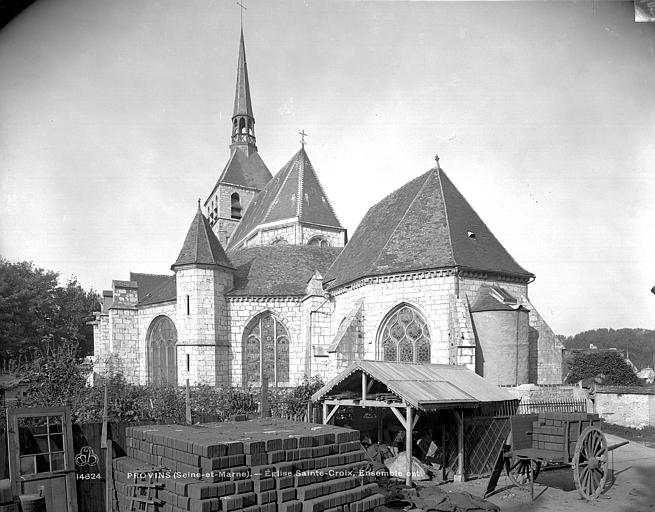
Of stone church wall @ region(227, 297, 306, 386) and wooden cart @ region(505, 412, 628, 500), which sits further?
stone church wall @ region(227, 297, 306, 386)

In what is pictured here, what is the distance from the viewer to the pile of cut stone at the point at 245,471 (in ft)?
18.9

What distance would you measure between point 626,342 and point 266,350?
65.3 meters

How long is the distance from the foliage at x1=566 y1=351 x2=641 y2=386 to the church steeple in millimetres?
32482

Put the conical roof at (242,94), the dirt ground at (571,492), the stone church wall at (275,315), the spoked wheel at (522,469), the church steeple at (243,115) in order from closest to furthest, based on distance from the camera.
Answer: the dirt ground at (571,492) → the spoked wheel at (522,469) → the stone church wall at (275,315) → the church steeple at (243,115) → the conical roof at (242,94)

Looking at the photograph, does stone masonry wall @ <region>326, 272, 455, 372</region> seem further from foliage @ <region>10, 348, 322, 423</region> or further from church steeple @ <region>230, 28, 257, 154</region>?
church steeple @ <region>230, 28, 257, 154</region>

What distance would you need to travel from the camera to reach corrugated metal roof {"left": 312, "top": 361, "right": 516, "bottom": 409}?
10.4m

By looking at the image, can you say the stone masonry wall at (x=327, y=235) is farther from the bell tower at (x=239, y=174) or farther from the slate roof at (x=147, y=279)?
the slate roof at (x=147, y=279)

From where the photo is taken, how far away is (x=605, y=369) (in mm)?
27844

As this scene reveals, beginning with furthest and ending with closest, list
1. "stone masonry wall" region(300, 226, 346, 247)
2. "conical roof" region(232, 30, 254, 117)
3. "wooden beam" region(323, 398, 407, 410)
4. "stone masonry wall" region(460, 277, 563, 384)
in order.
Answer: "conical roof" region(232, 30, 254, 117)
"stone masonry wall" region(300, 226, 346, 247)
"stone masonry wall" region(460, 277, 563, 384)
"wooden beam" region(323, 398, 407, 410)

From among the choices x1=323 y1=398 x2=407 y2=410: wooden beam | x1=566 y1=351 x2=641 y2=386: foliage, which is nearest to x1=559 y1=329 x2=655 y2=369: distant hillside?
x1=566 y1=351 x2=641 y2=386: foliage

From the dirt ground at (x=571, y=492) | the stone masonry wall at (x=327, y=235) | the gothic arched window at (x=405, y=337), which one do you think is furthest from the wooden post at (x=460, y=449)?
the stone masonry wall at (x=327, y=235)

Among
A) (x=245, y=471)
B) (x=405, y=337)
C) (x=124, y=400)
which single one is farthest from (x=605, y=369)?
(x=245, y=471)

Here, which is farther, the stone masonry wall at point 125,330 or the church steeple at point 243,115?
the church steeple at point 243,115

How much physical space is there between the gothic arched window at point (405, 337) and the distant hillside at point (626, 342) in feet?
150
